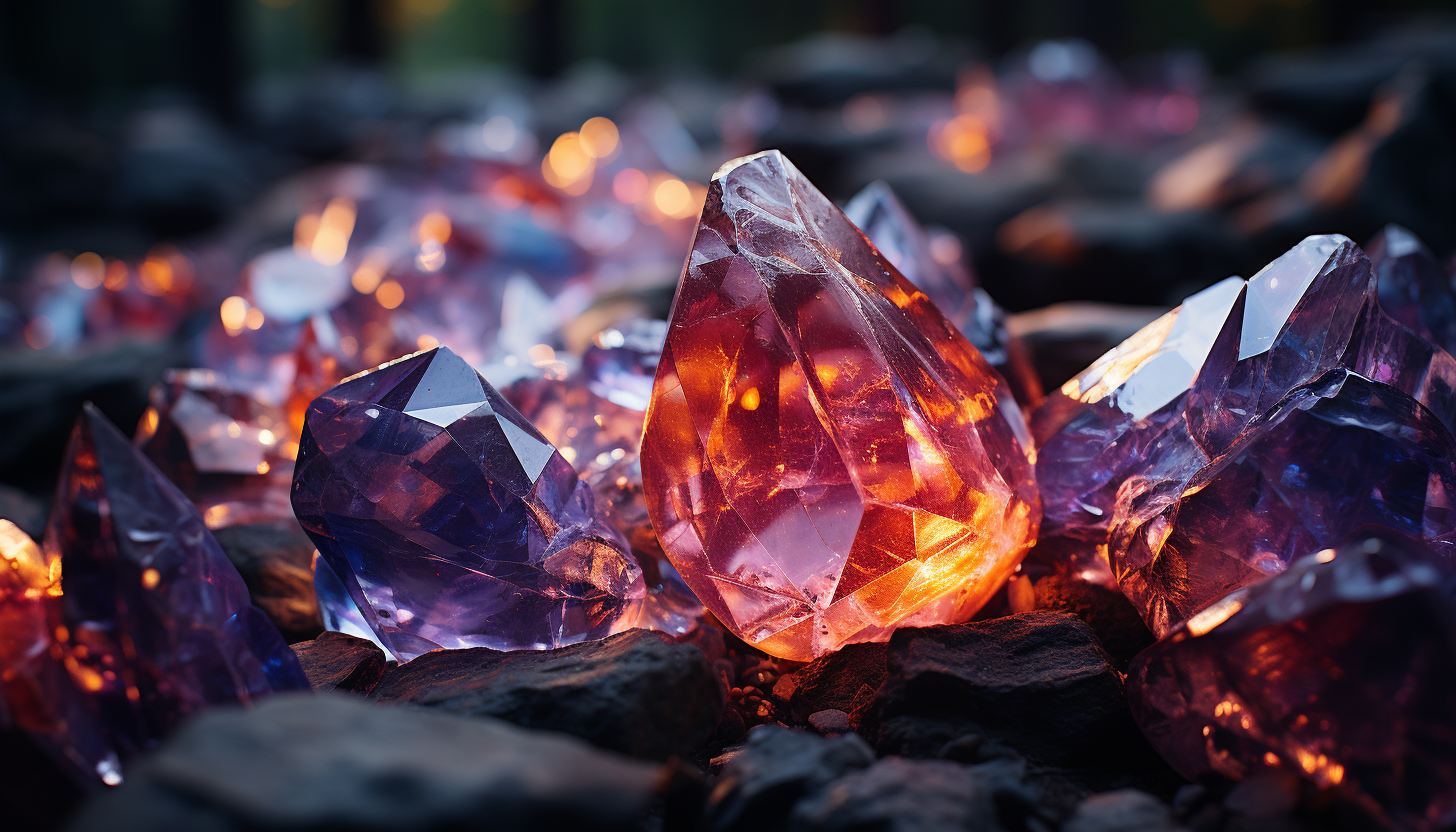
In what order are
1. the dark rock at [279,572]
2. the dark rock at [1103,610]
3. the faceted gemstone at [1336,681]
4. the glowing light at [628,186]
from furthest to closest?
the glowing light at [628,186]
the dark rock at [279,572]
the dark rock at [1103,610]
the faceted gemstone at [1336,681]

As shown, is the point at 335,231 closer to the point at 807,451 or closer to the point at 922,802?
the point at 807,451

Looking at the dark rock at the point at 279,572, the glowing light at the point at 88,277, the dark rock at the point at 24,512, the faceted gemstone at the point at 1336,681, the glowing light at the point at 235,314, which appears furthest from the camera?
the glowing light at the point at 88,277

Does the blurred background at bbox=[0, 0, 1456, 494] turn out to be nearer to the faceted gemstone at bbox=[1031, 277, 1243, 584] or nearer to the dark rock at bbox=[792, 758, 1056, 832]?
the faceted gemstone at bbox=[1031, 277, 1243, 584]

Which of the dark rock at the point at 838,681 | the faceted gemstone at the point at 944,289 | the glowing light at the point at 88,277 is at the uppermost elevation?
the glowing light at the point at 88,277

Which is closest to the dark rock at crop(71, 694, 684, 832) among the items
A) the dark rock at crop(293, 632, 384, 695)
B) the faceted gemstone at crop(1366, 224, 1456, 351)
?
the dark rock at crop(293, 632, 384, 695)

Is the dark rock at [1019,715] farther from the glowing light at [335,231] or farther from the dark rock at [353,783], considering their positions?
the glowing light at [335,231]

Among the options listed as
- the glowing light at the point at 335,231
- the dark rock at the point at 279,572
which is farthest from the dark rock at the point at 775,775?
the glowing light at the point at 335,231

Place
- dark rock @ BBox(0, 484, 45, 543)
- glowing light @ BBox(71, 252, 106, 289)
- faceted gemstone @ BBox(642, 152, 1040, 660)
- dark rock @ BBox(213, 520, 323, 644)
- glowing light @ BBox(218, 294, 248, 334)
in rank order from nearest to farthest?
faceted gemstone @ BBox(642, 152, 1040, 660)
dark rock @ BBox(213, 520, 323, 644)
dark rock @ BBox(0, 484, 45, 543)
glowing light @ BBox(218, 294, 248, 334)
glowing light @ BBox(71, 252, 106, 289)

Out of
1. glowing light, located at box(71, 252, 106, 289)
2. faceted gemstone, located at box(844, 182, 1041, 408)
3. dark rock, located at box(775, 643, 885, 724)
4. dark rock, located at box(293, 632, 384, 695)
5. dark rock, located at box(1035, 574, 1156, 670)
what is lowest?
dark rock, located at box(1035, 574, 1156, 670)
